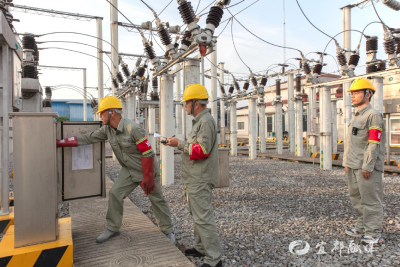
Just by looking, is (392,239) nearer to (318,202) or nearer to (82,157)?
(318,202)

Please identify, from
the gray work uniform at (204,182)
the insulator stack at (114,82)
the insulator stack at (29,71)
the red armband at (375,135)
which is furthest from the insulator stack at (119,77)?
the red armband at (375,135)

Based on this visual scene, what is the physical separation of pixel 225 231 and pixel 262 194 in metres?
2.60

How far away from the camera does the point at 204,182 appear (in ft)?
9.36

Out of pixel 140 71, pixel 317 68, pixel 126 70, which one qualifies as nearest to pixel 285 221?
pixel 317 68

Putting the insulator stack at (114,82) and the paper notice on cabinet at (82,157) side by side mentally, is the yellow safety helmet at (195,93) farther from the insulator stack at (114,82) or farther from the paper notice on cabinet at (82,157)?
the insulator stack at (114,82)

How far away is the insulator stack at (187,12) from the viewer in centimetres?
555

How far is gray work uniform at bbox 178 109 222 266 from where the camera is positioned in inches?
110

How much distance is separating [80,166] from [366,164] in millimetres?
3340

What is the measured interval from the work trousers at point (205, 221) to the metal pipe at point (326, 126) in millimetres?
7999

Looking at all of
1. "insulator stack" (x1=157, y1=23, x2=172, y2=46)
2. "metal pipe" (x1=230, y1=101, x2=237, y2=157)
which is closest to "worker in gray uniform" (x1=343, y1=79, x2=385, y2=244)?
"insulator stack" (x1=157, y1=23, x2=172, y2=46)

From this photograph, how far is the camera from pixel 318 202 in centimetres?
563

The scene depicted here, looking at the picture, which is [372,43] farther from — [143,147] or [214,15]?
[143,147]

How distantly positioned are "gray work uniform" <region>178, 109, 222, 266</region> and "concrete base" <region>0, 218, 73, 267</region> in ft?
4.02

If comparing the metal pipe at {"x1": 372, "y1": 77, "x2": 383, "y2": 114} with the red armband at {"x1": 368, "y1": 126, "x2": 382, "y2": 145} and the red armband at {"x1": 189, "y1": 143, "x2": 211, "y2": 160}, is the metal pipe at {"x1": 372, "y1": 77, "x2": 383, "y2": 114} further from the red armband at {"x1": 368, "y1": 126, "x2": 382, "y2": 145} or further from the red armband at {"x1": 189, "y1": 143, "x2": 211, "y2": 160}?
the red armband at {"x1": 189, "y1": 143, "x2": 211, "y2": 160}
